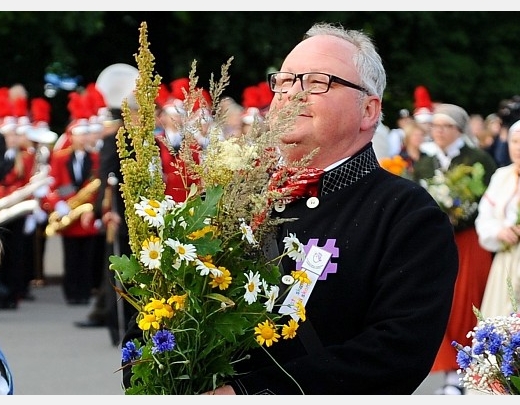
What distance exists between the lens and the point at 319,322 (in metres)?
3.38

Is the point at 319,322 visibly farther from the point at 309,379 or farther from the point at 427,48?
the point at 427,48

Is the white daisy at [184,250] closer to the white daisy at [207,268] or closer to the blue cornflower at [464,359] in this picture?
the white daisy at [207,268]

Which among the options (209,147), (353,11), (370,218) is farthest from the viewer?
(353,11)

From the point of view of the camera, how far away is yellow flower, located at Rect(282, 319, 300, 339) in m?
3.06

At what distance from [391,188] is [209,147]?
2.31ft

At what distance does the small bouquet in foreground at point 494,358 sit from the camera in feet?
10.6

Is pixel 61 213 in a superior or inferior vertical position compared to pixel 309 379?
inferior

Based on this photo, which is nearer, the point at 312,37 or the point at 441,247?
the point at 441,247

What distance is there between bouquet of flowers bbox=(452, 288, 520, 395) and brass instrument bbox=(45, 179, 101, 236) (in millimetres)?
11501

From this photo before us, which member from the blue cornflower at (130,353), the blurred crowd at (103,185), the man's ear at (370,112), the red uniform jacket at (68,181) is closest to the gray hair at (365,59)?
the man's ear at (370,112)

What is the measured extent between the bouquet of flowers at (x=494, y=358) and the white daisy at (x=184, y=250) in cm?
81

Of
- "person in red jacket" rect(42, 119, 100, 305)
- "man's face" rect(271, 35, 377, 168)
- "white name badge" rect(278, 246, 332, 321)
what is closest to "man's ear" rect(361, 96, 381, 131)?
"man's face" rect(271, 35, 377, 168)

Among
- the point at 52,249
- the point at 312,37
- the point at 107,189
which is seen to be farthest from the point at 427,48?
the point at 312,37

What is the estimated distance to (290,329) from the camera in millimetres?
3074
